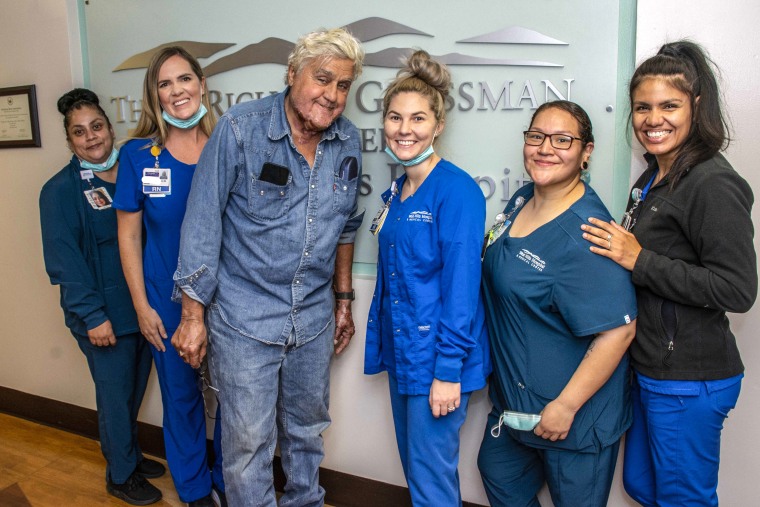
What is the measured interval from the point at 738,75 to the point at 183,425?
219 centimetres

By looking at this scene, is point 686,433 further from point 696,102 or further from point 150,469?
point 150,469

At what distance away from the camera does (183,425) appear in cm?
218

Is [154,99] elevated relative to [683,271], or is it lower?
elevated

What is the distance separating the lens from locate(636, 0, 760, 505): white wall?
1.58 metres

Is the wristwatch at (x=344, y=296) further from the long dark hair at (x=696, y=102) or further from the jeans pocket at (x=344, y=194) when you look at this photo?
the long dark hair at (x=696, y=102)

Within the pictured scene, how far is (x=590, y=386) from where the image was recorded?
1442 mm

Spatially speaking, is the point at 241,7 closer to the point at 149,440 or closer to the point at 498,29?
the point at 498,29

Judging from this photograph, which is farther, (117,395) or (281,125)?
(117,395)

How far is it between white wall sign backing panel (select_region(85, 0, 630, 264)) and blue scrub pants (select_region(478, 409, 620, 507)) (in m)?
0.78

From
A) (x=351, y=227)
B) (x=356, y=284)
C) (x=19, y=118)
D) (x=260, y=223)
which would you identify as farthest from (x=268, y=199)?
(x=19, y=118)

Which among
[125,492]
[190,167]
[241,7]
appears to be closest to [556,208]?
[190,167]

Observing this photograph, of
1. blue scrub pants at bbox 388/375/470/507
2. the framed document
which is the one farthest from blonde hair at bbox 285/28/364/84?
the framed document

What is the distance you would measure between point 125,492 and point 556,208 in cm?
209

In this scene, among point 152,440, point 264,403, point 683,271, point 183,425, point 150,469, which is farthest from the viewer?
point 152,440
